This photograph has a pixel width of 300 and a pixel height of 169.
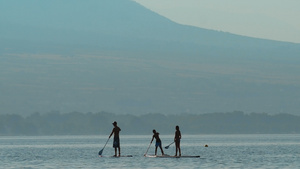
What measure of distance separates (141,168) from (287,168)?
8866mm

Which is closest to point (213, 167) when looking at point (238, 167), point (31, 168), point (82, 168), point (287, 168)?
Answer: point (238, 167)

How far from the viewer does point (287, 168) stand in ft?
156

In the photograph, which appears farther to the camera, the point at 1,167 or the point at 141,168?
the point at 1,167

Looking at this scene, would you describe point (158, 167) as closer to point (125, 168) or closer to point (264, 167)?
point (125, 168)

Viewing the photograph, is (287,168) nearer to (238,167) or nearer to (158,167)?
(238,167)

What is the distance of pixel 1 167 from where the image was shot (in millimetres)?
51188

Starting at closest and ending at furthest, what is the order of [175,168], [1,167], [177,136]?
[175,168] < [1,167] < [177,136]

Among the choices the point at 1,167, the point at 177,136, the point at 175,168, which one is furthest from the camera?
the point at 177,136

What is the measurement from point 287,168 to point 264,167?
160cm

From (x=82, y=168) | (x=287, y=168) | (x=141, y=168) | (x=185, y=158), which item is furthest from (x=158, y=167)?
(x=185, y=158)

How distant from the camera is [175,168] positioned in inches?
1848

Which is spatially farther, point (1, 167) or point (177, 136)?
point (177, 136)

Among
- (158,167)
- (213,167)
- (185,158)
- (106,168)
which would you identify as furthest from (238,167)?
(185,158)

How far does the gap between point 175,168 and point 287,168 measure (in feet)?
22.5
